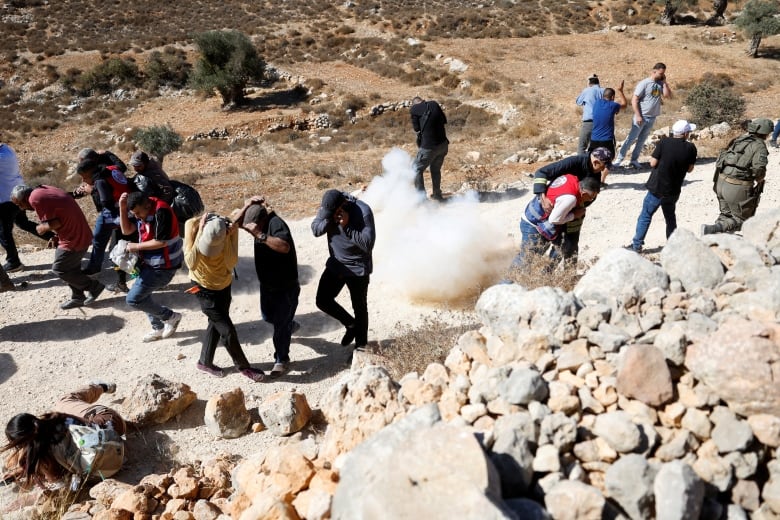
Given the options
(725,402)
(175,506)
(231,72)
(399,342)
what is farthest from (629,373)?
(231,72)

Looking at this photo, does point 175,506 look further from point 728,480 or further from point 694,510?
point 728,480

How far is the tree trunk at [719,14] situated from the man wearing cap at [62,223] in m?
33.6

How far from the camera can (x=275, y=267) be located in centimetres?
458

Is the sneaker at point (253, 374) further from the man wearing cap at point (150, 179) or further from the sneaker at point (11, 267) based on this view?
the sneaker at point (11, 267)

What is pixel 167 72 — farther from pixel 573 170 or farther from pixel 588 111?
pixel 573 170

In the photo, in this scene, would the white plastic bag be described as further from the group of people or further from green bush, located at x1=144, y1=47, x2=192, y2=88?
green bush, located at x1=144, y1=47, x2=192, y2=88

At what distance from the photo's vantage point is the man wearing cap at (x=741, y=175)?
5.10 meters

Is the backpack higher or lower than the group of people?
lower

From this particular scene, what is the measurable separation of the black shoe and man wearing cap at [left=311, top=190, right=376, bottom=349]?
13.0 inches

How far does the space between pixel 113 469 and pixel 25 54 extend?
34.3m

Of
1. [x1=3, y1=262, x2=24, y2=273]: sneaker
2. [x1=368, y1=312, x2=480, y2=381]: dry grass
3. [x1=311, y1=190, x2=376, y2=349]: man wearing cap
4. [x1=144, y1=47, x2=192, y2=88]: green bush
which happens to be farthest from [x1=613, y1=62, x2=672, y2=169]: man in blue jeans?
[x1=144, y1=47, x2=192, y2=88]: green bush

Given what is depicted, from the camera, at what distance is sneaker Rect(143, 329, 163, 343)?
566 cm

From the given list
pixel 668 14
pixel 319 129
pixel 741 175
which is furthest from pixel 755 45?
pixel 741 175

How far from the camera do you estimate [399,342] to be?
466 centimetres
